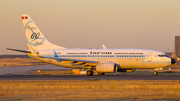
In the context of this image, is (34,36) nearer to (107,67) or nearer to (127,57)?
(107,67)

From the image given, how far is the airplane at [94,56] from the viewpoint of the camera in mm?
41438

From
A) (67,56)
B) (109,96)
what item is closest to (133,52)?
(67,56)

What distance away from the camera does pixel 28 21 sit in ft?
153

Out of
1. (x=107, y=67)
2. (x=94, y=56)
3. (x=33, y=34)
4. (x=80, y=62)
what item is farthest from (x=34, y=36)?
(x=107, y=67)

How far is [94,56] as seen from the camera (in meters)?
43.1

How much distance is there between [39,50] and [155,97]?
30313 millimetres

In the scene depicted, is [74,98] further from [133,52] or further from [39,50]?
[39,50]

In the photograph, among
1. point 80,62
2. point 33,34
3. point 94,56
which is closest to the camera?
point 80,62

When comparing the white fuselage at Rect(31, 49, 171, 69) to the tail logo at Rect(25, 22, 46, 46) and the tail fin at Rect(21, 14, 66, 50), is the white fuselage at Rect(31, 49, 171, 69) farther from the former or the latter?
the tail logo at Rect(25, 22, 46, 46)

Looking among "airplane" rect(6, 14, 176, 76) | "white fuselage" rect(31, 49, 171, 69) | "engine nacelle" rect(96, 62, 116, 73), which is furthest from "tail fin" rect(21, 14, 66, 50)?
Result: "engine nacelle" rect(96, 62, 116, 73)

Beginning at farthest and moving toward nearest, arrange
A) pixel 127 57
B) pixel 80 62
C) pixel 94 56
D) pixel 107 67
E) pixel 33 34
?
1. pixel 33 34
2. pixel 94 56
3. pixel 80 62
4. pixel 127 57
5. pixel 107 67

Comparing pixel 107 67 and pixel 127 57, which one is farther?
pixel 127 57

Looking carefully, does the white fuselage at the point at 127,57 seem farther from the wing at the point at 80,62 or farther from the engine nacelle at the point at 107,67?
the engine nacelle at the point at 107,67

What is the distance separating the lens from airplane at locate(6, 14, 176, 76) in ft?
136
